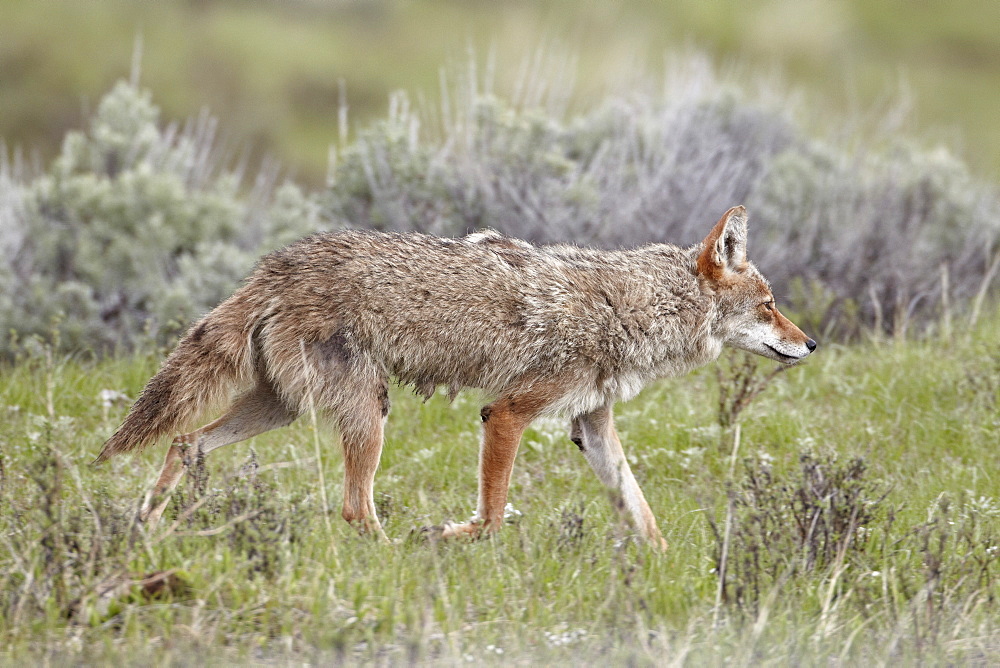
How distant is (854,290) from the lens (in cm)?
1026

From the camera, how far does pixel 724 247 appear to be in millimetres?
6102

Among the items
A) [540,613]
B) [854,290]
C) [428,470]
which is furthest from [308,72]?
[540,613]

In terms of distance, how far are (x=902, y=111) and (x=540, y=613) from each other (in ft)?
28.0

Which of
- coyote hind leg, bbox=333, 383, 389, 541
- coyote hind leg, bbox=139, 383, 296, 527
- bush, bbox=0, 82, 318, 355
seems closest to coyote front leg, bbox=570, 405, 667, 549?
coyote hind leg, bbox=333, 383, 389, 541

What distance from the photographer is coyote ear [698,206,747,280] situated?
6027 mm

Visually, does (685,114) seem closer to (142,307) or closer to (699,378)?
(699,378)

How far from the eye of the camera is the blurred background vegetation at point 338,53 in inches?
971

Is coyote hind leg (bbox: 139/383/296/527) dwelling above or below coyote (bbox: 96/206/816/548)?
below

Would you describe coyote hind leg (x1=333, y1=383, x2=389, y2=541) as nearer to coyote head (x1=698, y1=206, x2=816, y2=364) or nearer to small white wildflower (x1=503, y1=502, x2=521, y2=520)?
small white wildflower (x1=503, y1=502, x2=521, y2=520)

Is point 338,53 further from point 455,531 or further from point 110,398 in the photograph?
point 455,531

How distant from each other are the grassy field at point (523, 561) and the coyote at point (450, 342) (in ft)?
0.90

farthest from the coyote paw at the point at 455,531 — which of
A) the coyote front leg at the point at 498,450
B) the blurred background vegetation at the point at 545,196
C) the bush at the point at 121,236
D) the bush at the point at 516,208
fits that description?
the bush at the point at 121,236

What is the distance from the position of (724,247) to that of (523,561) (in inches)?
83.6

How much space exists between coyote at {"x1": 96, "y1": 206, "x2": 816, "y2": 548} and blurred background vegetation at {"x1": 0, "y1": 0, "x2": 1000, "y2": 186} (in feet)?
49.5
